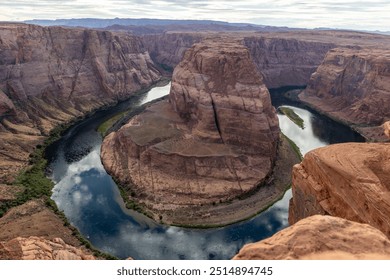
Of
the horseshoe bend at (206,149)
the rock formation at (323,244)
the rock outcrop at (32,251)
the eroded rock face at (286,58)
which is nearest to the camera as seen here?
the rock formation at (323,244)

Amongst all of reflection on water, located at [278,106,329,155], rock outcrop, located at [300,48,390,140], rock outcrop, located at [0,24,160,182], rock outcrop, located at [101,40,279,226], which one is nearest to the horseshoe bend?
rock outcrop, located at [101,40,279,226]

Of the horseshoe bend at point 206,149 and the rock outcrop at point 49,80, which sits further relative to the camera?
the rock outcrop at point 49,80

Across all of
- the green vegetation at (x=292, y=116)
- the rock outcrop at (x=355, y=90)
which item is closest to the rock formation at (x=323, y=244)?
the rock outcrop at (x=355, y=90)

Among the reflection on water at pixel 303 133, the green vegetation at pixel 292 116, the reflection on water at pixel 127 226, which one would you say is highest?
the green vegetation at pixel 292 116

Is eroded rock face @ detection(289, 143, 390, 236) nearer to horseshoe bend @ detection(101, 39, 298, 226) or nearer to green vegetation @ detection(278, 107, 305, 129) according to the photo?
horseshoe bend @ detection(101, 39, 298, 226)

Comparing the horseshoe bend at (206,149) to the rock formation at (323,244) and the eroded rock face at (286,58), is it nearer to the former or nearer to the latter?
the rock formation at (323,244)
